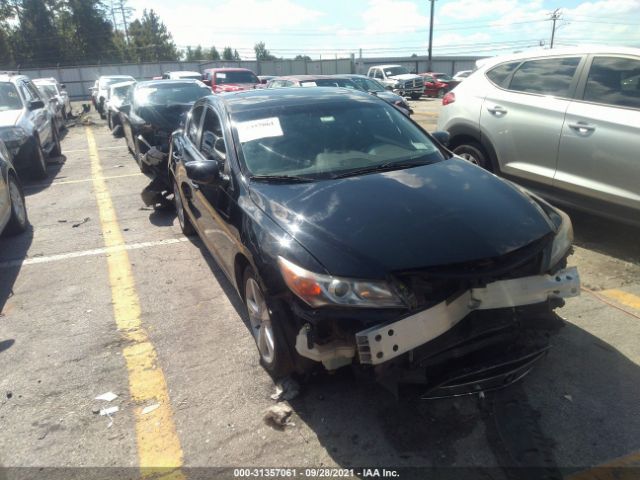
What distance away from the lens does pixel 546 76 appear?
5078 millimetres

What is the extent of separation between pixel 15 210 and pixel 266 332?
4.61 metres

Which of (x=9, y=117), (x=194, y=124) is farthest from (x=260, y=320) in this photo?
(x=9, y=117)

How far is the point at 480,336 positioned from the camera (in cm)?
245

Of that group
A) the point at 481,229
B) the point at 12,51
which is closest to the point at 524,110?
the point at 481,229

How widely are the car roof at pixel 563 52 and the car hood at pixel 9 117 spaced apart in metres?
7.88

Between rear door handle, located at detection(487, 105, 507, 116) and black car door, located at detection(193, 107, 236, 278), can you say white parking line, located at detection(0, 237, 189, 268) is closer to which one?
black car door, located at detection(193, 107, 236, 278)

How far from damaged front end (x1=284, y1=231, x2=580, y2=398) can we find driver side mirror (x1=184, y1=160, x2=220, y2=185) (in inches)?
59.4

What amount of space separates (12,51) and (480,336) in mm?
68349

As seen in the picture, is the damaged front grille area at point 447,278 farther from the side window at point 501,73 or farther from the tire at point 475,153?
the side window at point 501,73

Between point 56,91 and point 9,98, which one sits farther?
point 56,91

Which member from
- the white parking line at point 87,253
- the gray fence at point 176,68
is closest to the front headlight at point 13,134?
the white parking line at point 87,253

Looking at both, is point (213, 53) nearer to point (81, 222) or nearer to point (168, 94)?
point (168, 94)

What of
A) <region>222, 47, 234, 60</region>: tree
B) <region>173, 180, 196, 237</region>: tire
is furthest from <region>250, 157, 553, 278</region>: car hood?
<region>222, 47, 234, 60</region>: tree

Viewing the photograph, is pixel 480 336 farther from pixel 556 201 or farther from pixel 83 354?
pixel 556 201
